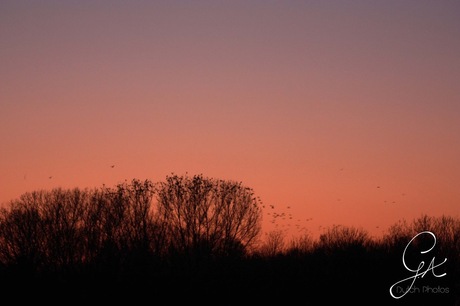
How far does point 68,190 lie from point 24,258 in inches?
540

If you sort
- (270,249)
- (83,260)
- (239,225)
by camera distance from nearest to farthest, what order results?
(83,260) → (239,225) → (270,249)

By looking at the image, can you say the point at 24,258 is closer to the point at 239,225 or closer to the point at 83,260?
the point at 83,260

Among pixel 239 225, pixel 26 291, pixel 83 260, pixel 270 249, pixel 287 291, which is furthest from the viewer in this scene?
pixel 270 249

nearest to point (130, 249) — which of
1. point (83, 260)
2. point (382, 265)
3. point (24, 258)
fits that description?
point (83, 260)

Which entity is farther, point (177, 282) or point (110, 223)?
point (110, 223)

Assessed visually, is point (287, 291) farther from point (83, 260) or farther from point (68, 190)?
point (68, 190)

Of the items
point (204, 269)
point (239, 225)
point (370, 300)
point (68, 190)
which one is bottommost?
point (370, 300)

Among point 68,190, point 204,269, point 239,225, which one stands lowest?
point 204,269

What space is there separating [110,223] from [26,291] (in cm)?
1787

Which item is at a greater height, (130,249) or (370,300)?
(130,249)

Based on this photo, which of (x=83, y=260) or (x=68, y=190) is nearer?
(x=83, y=260)

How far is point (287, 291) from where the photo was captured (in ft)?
258

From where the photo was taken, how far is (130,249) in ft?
282

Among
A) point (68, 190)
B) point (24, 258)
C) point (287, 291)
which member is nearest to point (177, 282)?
point (287, 291)
